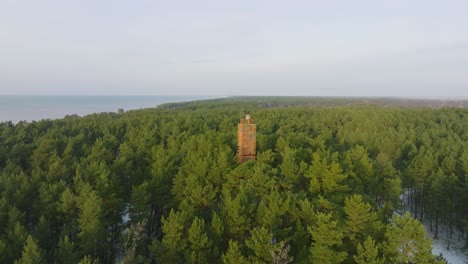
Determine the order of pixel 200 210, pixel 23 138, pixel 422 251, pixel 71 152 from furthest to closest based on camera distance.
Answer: pixel 23 138 < pixel 71 152 < pixel 200 210 < pixel 422 251

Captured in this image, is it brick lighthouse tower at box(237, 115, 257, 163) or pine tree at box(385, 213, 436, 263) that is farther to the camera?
brick lighthouse tower at box(237, 115, 257, 163)

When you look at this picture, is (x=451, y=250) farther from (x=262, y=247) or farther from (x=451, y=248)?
(x=262, y=247)

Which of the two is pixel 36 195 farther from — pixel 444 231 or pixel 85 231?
pixel 444 231

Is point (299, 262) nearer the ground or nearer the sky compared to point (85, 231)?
nearer the ground

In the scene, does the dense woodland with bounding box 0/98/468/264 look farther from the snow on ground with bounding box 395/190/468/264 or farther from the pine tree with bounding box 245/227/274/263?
the snow on ground with bounding box 395/190/468/264

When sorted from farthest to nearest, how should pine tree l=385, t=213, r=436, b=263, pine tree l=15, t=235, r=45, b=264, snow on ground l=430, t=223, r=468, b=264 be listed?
snow on ground l=430, t=223, r=468, b=264
pine tree l=15, t=235, r=45, b=264
pine tree l=385, t=213, r=436, b=263

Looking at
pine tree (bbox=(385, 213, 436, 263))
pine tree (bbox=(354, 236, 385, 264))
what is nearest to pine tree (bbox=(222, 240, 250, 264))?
pine tree (bbox=(354, 236, 385, 264))

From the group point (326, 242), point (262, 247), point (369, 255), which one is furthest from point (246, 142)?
point (369, 255)

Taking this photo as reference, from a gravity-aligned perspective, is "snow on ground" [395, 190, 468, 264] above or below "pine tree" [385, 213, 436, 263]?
below

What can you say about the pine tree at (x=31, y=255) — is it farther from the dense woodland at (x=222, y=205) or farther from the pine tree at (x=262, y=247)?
the pine tree at (x=262, y=247)

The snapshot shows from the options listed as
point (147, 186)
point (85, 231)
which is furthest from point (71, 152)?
point (85, 231)

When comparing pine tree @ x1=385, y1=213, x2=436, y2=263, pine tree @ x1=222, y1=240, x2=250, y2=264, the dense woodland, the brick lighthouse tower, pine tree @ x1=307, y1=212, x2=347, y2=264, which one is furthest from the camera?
the brick lighthouse tower
